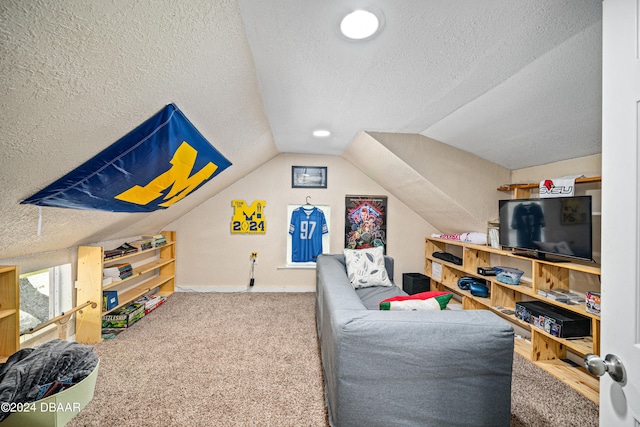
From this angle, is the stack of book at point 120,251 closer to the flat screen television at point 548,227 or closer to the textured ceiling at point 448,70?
the textured ceiling at point 448,70

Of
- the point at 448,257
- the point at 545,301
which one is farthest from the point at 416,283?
the point at 545,301

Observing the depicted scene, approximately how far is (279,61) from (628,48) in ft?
4.67

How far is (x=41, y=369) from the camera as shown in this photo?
1019mm

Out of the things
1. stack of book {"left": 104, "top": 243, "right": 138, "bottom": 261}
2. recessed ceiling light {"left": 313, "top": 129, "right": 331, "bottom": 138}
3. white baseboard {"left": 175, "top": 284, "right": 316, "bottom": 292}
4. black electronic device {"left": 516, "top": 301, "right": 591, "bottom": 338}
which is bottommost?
white baseboard {"left": 175, "top": 284, "right": 316, "bottom": 292}

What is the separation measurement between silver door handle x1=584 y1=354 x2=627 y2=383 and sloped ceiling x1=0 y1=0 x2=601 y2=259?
4.22 feet

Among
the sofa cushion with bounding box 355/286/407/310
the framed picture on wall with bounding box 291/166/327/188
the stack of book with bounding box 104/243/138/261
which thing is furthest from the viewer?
the framed picture on wall with bounding box 291/166/327/188

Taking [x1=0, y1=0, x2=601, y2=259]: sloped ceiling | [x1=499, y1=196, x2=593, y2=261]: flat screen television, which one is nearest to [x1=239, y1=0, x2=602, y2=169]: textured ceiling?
[x1=0, y1=0, x2=601, y2=259]: sloped ceiling

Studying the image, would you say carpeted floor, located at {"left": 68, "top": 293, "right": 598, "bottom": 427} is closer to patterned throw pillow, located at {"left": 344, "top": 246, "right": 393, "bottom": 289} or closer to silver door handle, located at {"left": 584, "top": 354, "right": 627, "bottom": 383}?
patterned throw pillow, located at {"left": 344, "top": 246, "right": 393, "bottom": 289}

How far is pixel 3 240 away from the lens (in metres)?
1.60

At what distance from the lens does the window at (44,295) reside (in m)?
2.08

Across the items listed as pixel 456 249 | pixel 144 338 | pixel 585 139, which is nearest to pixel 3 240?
pixel 144 338

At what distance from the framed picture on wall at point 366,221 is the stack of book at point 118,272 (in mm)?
2816

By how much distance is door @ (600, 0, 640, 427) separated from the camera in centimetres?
63

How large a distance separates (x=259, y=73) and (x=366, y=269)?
223 cm
